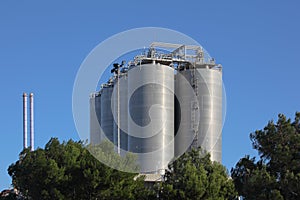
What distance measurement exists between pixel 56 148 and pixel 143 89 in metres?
14.4

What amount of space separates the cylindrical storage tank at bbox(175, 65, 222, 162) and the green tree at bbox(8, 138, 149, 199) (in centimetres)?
1522

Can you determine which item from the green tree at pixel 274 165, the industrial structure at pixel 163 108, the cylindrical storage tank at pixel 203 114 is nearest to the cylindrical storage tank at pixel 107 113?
the industrial structure at pixel 163 108

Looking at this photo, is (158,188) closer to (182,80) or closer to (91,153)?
(91,153)

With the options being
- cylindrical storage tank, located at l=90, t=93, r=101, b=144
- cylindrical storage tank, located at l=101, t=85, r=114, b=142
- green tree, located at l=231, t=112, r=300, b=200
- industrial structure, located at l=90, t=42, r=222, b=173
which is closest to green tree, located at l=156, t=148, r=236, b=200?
green tree, located at l=231, t=112, r=300, b=200

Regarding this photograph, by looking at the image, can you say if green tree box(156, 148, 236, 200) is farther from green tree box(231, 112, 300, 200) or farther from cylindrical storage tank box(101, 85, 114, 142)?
cylindrical storage tank box(101, 85, 114, 142)

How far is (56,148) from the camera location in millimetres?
44188

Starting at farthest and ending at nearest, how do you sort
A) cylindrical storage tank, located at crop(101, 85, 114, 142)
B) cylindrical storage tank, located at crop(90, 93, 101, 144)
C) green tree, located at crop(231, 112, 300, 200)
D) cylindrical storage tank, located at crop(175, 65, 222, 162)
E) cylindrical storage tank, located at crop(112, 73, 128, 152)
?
cylindrical storage tank, located at crop(90, 93, 101, 144)
cylindrical storage tank, located at crop(101, 85, 114, 142)
cylindrical storage tank, located at crop(175, 65, 222, 162)
cylindrical storage tank, located at crop(112, 73, 128, 152)
green tree, located at crop(231, 112, 300, 200)

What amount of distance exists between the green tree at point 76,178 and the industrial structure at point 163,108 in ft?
39.4

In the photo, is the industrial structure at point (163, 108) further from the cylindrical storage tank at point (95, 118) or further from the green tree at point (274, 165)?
the green tree at point (274, 165)

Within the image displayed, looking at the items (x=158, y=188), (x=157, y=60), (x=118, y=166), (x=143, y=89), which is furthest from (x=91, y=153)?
(x=157, y=60)

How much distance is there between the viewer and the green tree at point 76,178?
4066 centimetres

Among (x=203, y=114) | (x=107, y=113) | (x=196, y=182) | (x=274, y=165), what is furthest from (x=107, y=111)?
(x=274, y=165)

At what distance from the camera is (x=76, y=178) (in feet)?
136

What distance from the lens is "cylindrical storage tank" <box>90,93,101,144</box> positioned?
2373 inches
